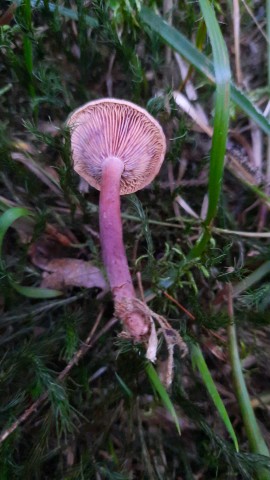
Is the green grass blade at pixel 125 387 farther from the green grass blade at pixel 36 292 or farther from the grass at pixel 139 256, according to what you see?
the green grass blade at pixel 36 292

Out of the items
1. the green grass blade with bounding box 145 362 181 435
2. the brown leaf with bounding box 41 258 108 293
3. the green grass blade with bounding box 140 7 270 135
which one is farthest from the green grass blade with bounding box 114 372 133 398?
the green grass blade with bounding box 140 7 270 135

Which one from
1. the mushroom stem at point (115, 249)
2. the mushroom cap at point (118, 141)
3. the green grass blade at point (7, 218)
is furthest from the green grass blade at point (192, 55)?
the green grass blade at point (7, 218)

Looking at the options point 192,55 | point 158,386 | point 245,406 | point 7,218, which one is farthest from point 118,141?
point 245,406

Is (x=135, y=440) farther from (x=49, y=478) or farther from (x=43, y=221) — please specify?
(x=43, y=221)

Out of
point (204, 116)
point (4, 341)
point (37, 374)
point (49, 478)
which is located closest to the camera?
point (37, 374)

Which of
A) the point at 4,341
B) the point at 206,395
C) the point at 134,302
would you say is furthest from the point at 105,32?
the point at 206,395

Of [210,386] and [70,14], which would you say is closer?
[210,386]

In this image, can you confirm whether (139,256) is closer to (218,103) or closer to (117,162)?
(117,162)
